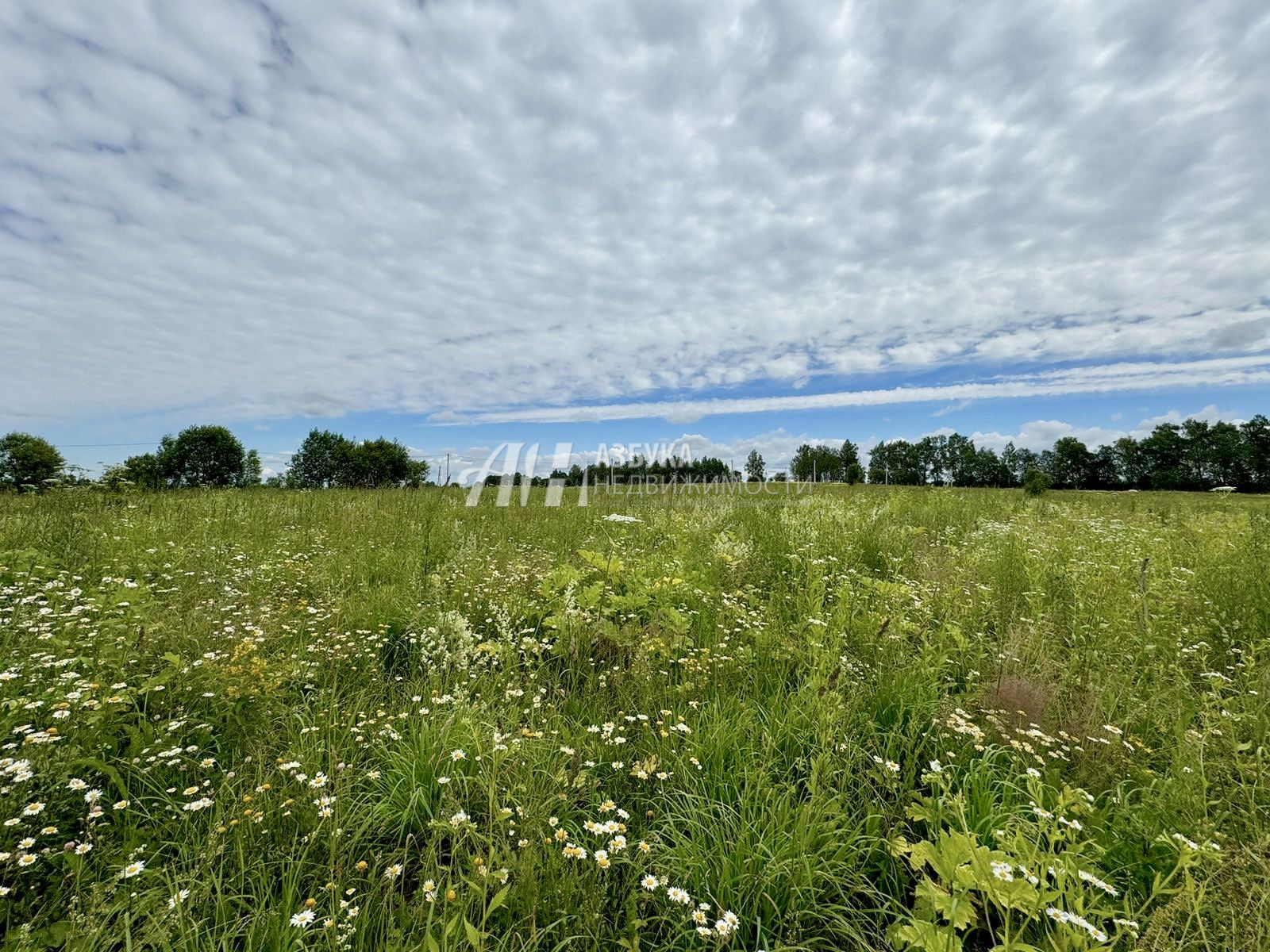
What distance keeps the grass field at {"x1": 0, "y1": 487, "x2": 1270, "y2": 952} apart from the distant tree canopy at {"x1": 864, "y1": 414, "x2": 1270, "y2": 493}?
5621cm

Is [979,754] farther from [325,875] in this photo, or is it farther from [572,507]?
[572,507]

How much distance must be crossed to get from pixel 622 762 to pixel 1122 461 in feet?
376

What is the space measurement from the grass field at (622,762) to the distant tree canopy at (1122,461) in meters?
56.2

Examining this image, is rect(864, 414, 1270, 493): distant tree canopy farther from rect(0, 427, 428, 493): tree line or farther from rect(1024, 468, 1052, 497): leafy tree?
rect(0, 427, 428, 493): tree line

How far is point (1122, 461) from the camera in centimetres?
8256

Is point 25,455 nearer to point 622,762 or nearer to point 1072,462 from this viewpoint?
point 622,762

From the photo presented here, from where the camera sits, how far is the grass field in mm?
1616

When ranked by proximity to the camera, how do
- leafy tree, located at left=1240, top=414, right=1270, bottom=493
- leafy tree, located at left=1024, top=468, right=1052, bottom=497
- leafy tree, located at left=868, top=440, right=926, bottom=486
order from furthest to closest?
leafy tree, located at left=868, top=440, right=926, bottom=486
leafy tree, located at left=1240, top=414, right=1270, bottom=493
leafy tree, located at left=1024, top=468, right=1052, bottom=497

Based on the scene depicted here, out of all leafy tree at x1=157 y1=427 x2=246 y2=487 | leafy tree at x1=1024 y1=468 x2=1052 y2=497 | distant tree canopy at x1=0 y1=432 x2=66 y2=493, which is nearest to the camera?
leafy tree at x1=1024 y1=468 x2=1052 y2=497

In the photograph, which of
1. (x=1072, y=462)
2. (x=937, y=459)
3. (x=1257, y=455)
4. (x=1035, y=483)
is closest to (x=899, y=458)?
(x=937, y=459)

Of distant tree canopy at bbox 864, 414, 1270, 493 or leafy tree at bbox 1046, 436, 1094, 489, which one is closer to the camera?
distant tree canopy at bbox 864, 414, 1270, 493

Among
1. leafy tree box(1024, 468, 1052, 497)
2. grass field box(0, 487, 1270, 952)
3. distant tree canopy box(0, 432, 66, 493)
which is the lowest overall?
grass field box(0, 487, 1270, 952)

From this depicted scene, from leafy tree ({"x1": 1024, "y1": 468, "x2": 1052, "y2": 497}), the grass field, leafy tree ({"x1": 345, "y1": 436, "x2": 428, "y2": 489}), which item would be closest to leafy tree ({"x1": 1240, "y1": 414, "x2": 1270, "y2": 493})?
leafy tree ({"x1": 1024, "y1": 468, "x2": 1052, "y2": 497})

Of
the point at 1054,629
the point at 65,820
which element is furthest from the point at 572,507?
the point at 65,820
